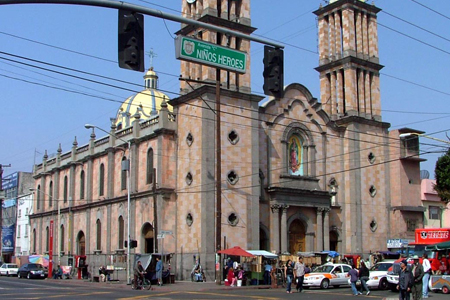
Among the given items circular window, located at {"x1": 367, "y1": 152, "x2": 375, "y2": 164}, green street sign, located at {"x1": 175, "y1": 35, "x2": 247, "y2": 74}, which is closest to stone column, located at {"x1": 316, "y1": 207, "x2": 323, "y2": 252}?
circular window, located at {"x1": 367, "y1": 152, "x2": 375, "y2": 164}

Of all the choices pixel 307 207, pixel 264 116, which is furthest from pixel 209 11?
pixel 307 207

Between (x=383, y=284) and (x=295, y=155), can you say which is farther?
(x=295, y=155)

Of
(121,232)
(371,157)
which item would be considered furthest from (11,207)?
(371,157)

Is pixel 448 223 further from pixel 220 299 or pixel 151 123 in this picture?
pixel 220 299

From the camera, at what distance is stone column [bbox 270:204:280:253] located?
47375 mm

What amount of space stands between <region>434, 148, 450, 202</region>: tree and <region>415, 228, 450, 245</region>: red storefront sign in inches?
116

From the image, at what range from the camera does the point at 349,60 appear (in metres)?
54.2

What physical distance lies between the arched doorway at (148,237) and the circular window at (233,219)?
744 cm

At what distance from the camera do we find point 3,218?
286ft

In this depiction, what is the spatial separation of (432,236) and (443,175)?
4316mm

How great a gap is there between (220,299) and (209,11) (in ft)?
86.8

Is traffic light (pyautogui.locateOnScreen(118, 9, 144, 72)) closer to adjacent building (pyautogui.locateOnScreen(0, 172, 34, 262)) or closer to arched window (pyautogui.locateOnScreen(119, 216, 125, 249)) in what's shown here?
arched window (pyautogui.locateOnScreen(119, 216, 125, 249))

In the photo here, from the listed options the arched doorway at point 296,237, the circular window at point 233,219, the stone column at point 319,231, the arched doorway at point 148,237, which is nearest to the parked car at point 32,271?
the arched doorway at point 148,237

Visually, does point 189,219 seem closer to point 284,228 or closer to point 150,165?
point 150,165
